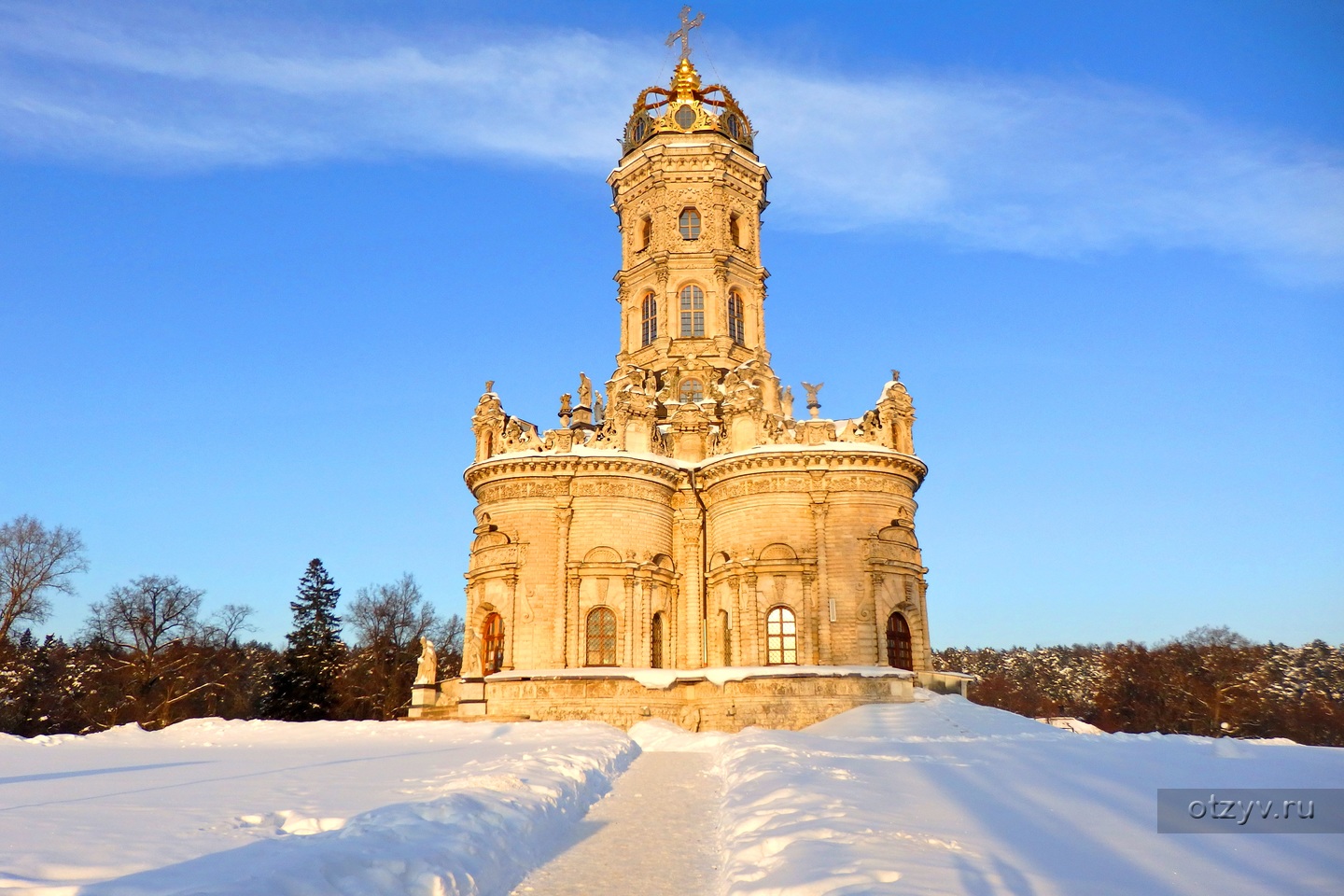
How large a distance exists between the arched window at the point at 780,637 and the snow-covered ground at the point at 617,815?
1276 centimetres

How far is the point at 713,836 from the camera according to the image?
10.5m

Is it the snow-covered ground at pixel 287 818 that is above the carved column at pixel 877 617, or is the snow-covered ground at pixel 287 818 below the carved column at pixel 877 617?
below

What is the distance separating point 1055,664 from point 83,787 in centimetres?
10892

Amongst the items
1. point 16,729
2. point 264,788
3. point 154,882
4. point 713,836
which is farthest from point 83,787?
point 16,729

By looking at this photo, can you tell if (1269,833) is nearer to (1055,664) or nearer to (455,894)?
(455,894)

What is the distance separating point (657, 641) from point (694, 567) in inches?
118

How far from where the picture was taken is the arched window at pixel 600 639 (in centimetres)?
3294

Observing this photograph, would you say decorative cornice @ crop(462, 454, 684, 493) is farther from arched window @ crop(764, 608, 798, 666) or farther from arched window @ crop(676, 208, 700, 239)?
arched window @ crop(676, 208, 700, 239)

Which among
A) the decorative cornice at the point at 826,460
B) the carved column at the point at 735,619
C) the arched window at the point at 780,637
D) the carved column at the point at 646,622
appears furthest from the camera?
the carved column at the point at 646,622

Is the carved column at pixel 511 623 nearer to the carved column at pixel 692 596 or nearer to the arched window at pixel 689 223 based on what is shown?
the carved column at pixel 692 596

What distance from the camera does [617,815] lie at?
12086 millimetres

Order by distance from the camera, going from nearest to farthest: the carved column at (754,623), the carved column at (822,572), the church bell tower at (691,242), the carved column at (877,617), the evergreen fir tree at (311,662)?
the carved column at (877,617)
the carved column at (822,572)
the carved column at (754,623)
the church bell tower at (691,242)
the evergreen fir tree at (311,662)

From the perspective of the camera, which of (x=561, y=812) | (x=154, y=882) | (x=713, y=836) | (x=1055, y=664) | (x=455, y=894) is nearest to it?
(x=154, y=882)

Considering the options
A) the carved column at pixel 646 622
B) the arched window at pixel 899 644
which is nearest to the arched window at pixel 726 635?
the carved column at pixel 646 622
